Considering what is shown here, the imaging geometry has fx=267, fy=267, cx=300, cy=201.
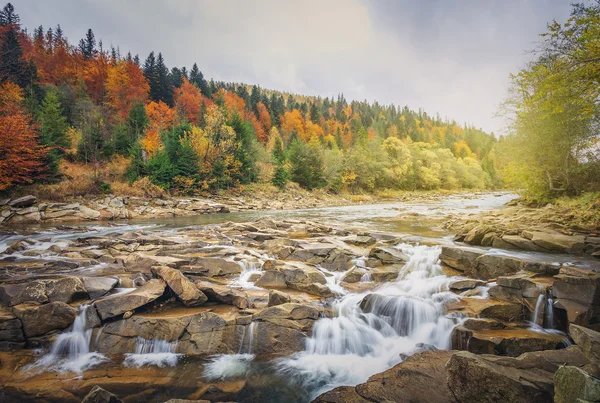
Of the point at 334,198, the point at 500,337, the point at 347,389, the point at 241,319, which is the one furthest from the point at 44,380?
the point at 334,198

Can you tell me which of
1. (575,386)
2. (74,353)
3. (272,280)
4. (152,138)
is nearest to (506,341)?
(575,386)

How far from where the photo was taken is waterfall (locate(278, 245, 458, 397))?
5086 millimetres

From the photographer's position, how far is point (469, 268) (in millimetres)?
8234

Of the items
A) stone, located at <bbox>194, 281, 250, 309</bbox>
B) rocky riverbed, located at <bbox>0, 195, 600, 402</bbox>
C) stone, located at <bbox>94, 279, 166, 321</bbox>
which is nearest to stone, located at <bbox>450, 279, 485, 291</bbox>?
rocky riverbed, located at <bbox>0, 195, 600, 402</bbox>

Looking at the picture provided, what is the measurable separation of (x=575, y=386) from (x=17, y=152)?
3330cm

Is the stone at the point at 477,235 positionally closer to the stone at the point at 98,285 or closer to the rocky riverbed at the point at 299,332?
the rocky riverbed at the point at 299,332

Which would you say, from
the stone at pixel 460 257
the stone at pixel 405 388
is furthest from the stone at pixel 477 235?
the stone at pixel 405 388

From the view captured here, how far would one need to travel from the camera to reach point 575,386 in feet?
8.38

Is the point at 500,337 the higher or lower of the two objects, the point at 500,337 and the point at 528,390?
the lower

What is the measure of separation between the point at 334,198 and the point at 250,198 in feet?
54.0

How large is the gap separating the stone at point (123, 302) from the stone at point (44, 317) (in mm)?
527

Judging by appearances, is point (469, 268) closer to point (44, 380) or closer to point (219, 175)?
point (44, 380)

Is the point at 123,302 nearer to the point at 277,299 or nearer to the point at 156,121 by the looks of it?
the point at 277,299

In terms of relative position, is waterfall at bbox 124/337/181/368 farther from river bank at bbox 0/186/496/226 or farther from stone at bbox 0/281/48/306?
river bank at bbox 0/186/496/226
